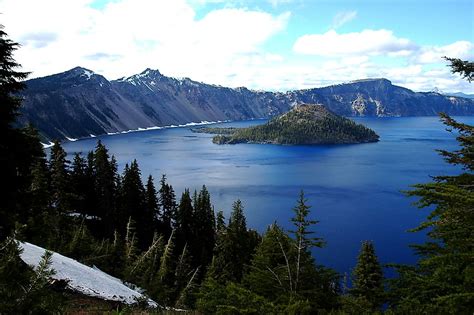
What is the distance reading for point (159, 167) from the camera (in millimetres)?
179250

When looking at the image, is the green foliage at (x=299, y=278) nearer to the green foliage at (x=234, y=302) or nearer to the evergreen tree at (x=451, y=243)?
the green foliage at (x=234, y=302)

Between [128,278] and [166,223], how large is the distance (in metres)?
51.3

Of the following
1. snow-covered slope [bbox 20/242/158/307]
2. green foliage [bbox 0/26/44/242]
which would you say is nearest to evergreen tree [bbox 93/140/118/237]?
snow-covered slope [bbox 20/242/158/307]

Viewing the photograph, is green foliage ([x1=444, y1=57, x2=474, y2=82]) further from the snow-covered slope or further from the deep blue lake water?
the deep blue lake water

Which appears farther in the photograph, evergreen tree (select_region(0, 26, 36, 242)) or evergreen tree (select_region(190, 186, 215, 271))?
evergreen tree (select_region(190, 186, 215, 271))

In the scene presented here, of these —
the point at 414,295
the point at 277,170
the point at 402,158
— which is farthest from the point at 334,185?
the point at 414,295

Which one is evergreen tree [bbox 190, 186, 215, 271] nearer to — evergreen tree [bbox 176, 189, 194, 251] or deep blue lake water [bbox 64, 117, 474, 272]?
evergreen tree [bbox 176, 189, 194, 251]

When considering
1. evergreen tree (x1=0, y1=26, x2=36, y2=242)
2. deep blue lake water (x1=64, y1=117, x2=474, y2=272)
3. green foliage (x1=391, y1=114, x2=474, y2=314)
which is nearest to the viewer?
green foliage (x1=391, y1=114, x2=474, y2=314)

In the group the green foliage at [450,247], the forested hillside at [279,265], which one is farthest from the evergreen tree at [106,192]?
the green foliage at [450,247]

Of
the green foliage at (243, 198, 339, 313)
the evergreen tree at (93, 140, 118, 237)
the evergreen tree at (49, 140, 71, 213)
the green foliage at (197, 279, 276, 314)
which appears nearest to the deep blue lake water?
the evergreen tree at (93, 140, 118, 237)

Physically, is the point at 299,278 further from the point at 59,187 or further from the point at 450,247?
the point at 59,187

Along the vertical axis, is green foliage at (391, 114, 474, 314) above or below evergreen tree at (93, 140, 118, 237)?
above

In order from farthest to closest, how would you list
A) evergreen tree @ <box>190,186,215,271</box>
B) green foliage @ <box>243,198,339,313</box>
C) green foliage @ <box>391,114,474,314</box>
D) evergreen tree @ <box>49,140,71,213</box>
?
evergreen tree @ <box>190,186,215,271</box> < evergreen tree @ <box>49,140,71,213</box> < green foliage @ <box>243,198,339,313</box> < green foliage @ <box>391,114,474,314</box>

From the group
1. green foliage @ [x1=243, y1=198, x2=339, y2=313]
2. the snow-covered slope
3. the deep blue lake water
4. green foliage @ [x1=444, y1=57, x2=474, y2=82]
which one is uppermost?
Answer: green foliage @ [x1=444, y1=57, x2=474, y2=82]
